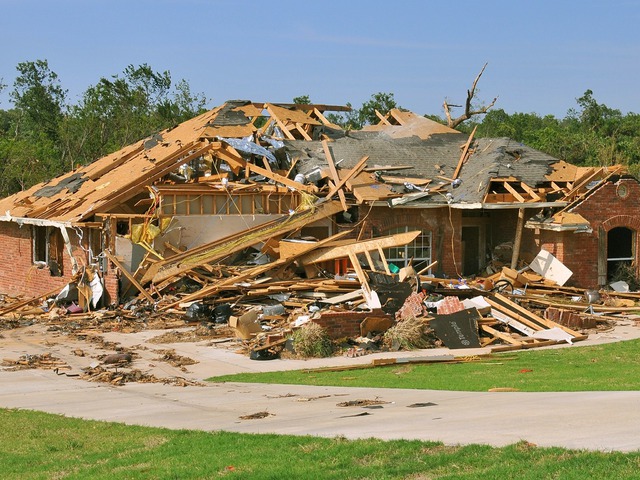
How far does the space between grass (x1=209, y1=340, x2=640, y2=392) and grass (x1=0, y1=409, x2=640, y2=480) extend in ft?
15.6

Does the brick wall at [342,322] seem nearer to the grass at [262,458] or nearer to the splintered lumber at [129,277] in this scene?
the splintered lumber at [129,277]

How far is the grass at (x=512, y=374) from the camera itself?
14.1 m

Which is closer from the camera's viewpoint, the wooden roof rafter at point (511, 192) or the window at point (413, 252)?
the wooden roof rafter at point (511, 192)

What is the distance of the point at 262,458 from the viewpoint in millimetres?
8969

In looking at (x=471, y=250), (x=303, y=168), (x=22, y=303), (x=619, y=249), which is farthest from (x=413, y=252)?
(x=22, y=303)

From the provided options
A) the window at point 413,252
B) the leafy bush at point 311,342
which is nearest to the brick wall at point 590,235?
the window at point 413,252

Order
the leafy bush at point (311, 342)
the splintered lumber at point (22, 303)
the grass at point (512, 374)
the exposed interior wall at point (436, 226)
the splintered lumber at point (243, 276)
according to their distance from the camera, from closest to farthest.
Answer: the grass at point (512, 374), the leafy bush at point (311, 342), the splintered lumber at point (243, 276), the splintered lumber at point (22, 303), the exposed interior wall at point (436, 226)

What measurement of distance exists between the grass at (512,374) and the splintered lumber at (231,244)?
22.5ft

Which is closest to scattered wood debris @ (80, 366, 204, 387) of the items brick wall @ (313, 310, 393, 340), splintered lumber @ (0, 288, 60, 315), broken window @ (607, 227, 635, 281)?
brick wall @ (313, 310, 393, 340)

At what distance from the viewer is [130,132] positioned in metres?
46.9

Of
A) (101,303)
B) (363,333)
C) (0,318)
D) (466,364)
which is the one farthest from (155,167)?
(466,364)

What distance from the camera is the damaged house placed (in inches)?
919

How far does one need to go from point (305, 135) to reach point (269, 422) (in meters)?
19.8

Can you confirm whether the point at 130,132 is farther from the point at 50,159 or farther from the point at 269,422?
the point at 269,422
